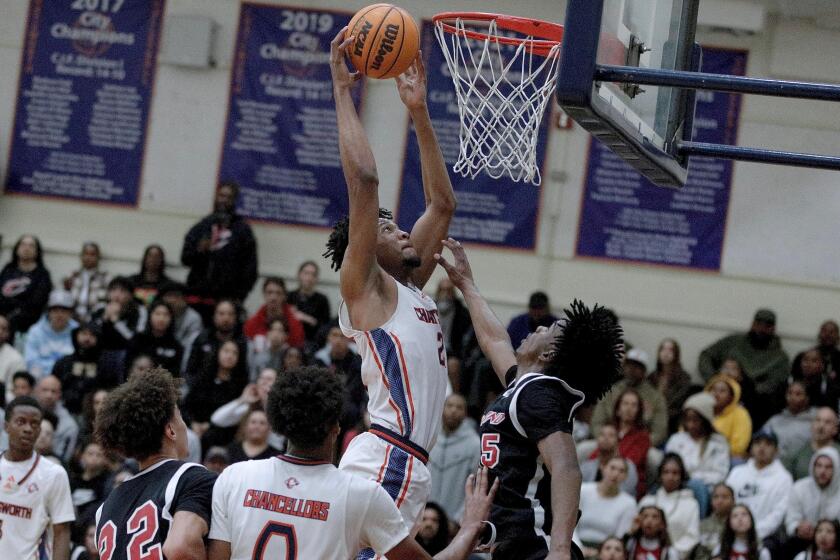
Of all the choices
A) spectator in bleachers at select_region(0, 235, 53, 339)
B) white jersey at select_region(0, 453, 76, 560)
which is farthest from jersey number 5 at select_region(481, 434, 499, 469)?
spectator in bleachers at select_region(0, 235, 53, 339)

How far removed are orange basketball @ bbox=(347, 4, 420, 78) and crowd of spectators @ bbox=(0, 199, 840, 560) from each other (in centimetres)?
394

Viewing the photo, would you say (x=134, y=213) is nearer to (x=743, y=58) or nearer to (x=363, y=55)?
(x=743, y=58)

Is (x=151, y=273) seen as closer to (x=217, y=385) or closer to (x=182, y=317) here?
(x=182, y=317)

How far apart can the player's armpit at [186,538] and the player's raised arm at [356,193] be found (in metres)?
1.08

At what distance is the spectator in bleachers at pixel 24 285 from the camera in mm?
12039

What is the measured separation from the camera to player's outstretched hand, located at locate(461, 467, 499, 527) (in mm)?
4562

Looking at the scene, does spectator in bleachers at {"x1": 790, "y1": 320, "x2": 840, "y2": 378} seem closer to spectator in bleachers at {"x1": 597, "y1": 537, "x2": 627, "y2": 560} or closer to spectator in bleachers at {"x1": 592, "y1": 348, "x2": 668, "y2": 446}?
spectator in bleachers at {"x1": 592, "y1": 348, "x2": 668, "y2": 446}

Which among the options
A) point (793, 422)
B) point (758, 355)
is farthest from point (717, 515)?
point (758, 355)

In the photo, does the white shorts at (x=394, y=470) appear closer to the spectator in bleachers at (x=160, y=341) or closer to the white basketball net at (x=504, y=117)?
the white basketball net at (x=504, y=117)

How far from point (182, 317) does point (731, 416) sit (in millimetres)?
4690

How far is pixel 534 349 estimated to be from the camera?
507cm

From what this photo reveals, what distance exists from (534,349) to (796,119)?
Answer: 26.1 ft

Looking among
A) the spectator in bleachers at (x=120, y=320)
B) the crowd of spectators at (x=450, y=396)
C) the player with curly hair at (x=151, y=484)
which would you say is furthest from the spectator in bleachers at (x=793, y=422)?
the player with curly hair at (x=151, y=484)

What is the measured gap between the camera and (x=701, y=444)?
10086mm
